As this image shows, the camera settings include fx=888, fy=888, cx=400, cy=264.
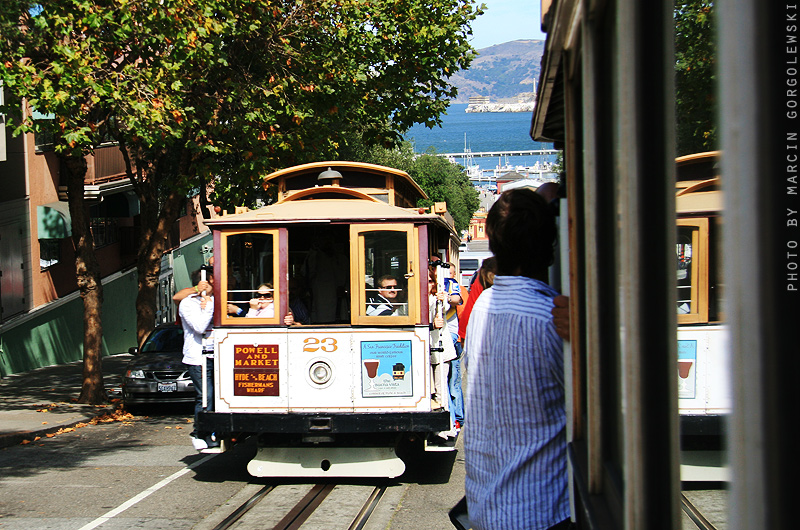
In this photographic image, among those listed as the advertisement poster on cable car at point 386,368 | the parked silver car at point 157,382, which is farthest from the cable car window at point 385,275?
the parked silver car at point 157,382

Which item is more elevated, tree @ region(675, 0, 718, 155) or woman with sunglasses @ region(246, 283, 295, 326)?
tree @ region(675, 0, 718, 155)

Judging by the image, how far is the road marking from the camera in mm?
7109

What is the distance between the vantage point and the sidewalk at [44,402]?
40.8 ft

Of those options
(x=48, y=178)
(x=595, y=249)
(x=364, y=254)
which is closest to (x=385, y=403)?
(x=364, y=254)

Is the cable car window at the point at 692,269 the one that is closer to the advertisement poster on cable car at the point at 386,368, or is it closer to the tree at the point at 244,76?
the advertisement poster on cable car at the point at 386,368

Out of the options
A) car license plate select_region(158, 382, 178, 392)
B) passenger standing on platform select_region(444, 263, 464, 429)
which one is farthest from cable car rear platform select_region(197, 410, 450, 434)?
car license plate select_region(158, 382, 178, 392)

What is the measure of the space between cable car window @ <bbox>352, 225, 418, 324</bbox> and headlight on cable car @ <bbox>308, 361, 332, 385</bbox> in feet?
1.69

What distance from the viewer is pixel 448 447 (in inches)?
336

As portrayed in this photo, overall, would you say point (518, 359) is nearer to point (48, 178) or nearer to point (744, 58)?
point (744, 58)

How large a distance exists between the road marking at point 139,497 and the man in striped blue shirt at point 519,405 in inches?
209

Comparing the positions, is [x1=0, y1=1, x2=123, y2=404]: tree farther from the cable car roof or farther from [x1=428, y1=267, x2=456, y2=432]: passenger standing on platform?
Answer: [x1=428, y1=267, x2=456, y2=432]: passenger standing on platform

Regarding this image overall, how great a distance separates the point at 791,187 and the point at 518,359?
5.63 ft

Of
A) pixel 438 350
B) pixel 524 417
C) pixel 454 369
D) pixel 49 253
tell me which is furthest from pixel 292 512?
pixel 49 253

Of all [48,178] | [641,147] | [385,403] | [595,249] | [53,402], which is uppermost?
[48,178]
